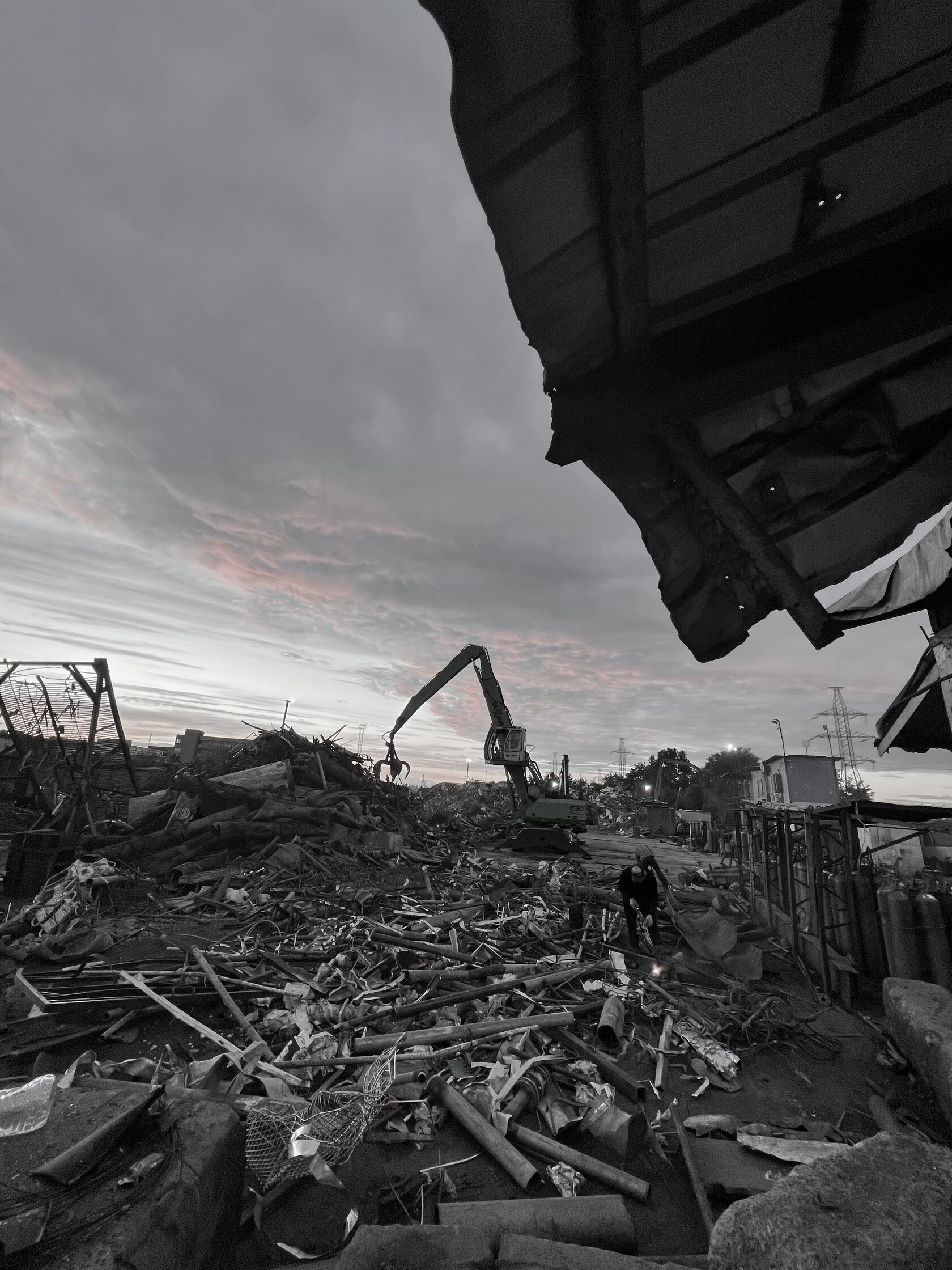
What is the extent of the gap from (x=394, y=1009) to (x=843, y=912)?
787 centimetres

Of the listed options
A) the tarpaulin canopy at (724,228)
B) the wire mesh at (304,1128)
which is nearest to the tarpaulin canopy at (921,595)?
the tarpaulin canopy at (724,228)

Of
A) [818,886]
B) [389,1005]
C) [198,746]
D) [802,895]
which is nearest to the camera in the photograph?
[389,1005]

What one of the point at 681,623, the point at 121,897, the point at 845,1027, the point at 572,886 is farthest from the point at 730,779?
the point at 681,623

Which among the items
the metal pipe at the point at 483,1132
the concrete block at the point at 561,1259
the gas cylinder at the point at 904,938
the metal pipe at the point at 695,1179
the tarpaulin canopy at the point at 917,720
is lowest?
the metal pipe at the point at 483,1132

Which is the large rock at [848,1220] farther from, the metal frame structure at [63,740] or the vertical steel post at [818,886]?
the metal frame structure at [63,740]

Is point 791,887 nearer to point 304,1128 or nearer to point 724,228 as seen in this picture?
point 304,1128

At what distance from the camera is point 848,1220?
2.39 meters

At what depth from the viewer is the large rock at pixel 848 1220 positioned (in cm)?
223

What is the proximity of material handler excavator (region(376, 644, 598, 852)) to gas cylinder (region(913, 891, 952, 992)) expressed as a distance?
12357mm

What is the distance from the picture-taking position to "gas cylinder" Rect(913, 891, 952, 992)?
761 cm

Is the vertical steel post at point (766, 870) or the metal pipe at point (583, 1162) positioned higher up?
the vertical steel post at point (766, 870)

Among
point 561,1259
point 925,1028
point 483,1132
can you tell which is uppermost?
point 925,1028

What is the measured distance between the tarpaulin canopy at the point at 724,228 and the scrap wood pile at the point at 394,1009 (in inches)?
185

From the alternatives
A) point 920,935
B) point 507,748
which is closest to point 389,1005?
point 920,935
